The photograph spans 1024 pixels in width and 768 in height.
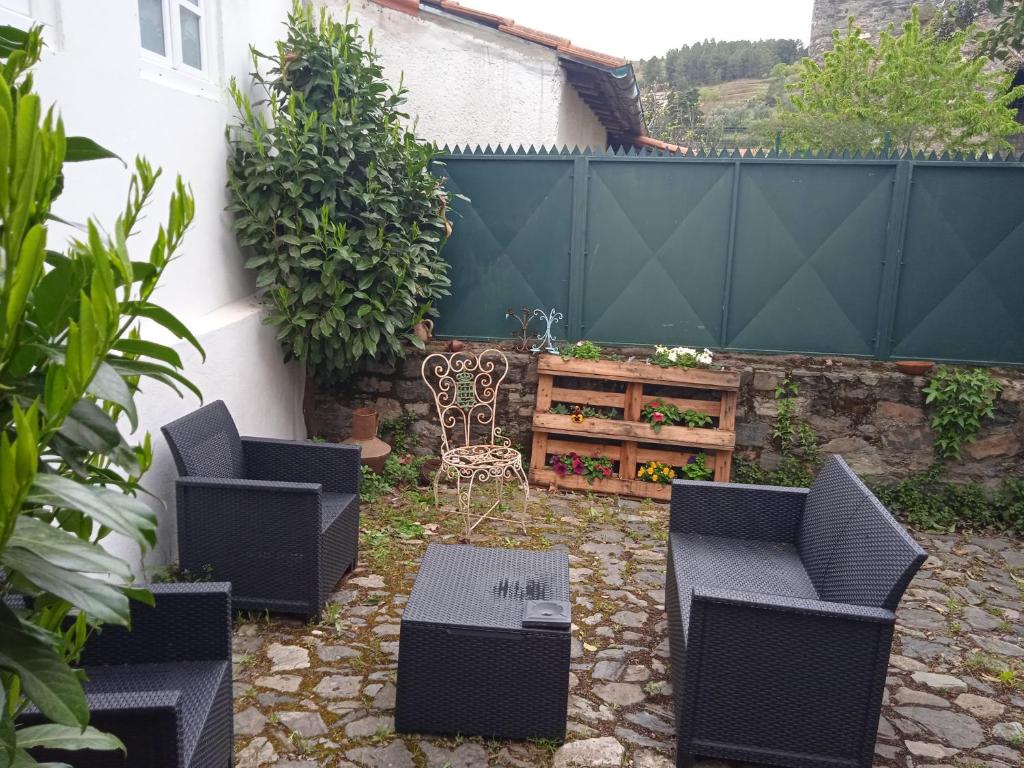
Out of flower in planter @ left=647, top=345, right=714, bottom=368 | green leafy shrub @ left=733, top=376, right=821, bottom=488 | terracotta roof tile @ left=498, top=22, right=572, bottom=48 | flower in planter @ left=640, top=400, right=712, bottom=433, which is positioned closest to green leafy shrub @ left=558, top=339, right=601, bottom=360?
flower in planter @ left=647, top=345, right=714, bottom=368

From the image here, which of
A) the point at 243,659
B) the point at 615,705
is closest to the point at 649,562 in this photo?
the point at 615,705

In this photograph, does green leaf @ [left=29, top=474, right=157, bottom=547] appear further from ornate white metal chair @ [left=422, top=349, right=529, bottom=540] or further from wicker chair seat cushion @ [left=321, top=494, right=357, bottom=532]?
ornate white metal chair @ [left=422, top=349, right=529, bottom=540]

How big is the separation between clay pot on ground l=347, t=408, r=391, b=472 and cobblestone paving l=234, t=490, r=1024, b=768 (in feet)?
1.96

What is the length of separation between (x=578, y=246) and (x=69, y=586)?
200 inches

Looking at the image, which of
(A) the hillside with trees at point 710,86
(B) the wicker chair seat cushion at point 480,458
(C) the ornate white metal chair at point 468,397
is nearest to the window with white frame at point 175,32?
(C) the ornate white metal chair at point 468,397

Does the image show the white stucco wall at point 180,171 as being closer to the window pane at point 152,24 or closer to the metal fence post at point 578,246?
the window pane at point 152,24

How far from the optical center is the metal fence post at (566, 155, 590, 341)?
5.79 meters

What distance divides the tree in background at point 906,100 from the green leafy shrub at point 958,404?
28.2ft

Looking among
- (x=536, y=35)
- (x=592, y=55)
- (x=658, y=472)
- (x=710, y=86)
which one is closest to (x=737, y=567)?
(x=658, y=472)

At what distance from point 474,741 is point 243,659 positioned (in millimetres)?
1080

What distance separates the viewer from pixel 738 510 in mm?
3643

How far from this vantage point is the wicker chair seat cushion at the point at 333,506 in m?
3.66

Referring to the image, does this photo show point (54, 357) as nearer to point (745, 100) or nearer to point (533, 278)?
point (533, 278)

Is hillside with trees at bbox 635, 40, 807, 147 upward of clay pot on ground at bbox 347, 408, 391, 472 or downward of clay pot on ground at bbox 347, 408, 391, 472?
upward
